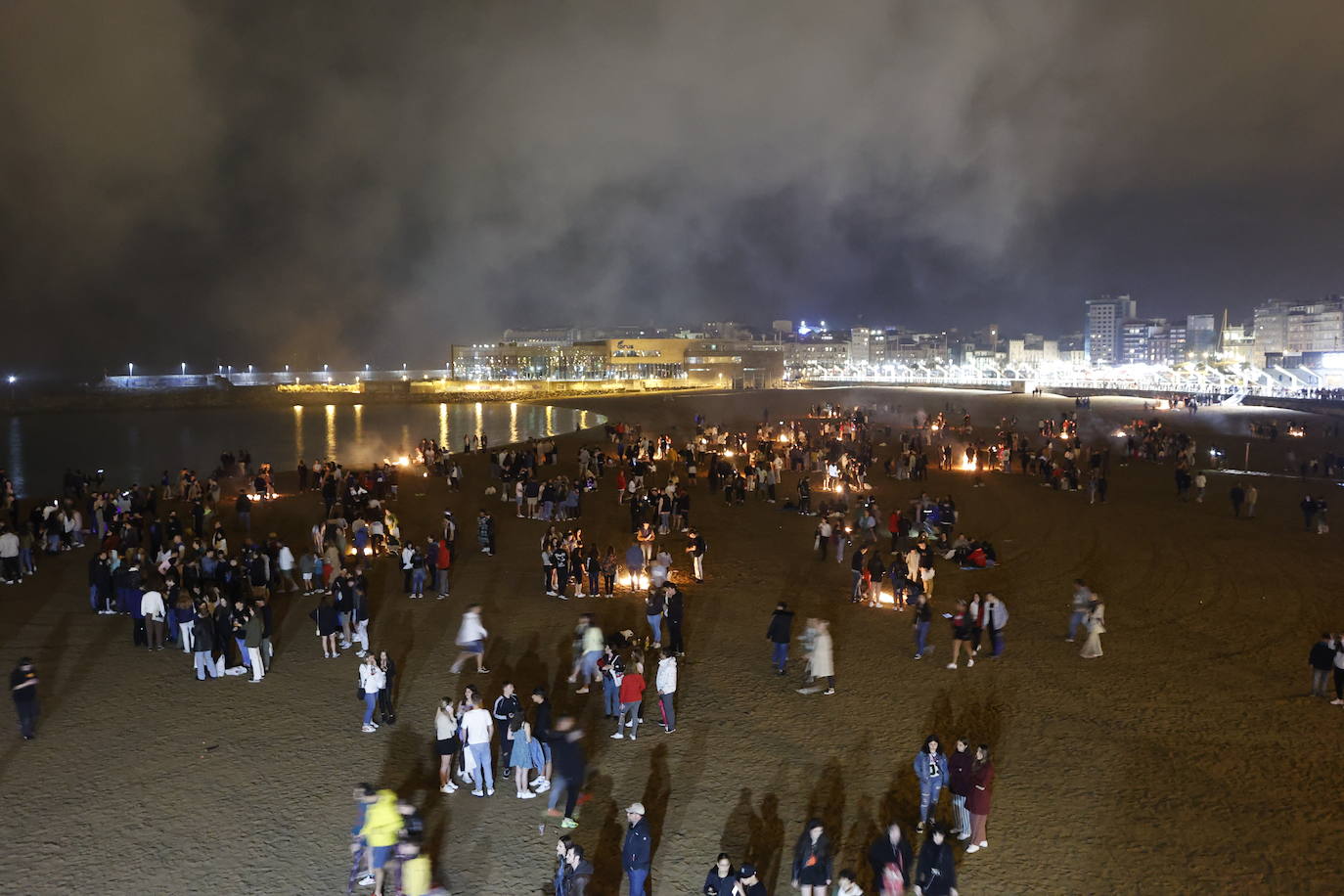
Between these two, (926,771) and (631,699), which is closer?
(926,771)

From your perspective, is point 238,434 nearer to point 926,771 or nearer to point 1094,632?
point 1094,632

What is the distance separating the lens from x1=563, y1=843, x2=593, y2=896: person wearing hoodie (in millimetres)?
5910

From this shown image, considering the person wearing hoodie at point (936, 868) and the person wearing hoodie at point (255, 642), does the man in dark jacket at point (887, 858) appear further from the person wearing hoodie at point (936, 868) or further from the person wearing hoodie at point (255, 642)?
the person wearing hoodie at point (255, 642)

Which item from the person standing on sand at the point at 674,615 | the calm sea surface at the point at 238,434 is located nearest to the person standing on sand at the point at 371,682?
the person standing on sand at the point at 674,615

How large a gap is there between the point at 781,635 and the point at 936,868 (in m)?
5.02

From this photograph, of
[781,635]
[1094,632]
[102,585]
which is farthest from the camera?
[102,585]

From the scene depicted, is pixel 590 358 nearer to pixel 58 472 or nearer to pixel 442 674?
pixel 58 472

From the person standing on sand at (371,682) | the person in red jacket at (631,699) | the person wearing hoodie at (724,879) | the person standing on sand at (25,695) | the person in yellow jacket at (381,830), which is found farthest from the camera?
the person standing on sand at (371,682)

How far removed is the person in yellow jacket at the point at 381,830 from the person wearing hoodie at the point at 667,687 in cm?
345

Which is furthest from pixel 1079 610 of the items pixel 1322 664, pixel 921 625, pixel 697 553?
pixel 697 553

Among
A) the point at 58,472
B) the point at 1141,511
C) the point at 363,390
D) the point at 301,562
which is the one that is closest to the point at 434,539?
the point at 301,562

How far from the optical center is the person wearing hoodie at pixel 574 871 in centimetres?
591

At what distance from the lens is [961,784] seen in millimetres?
7109

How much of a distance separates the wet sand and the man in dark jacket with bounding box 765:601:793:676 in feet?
1.22
